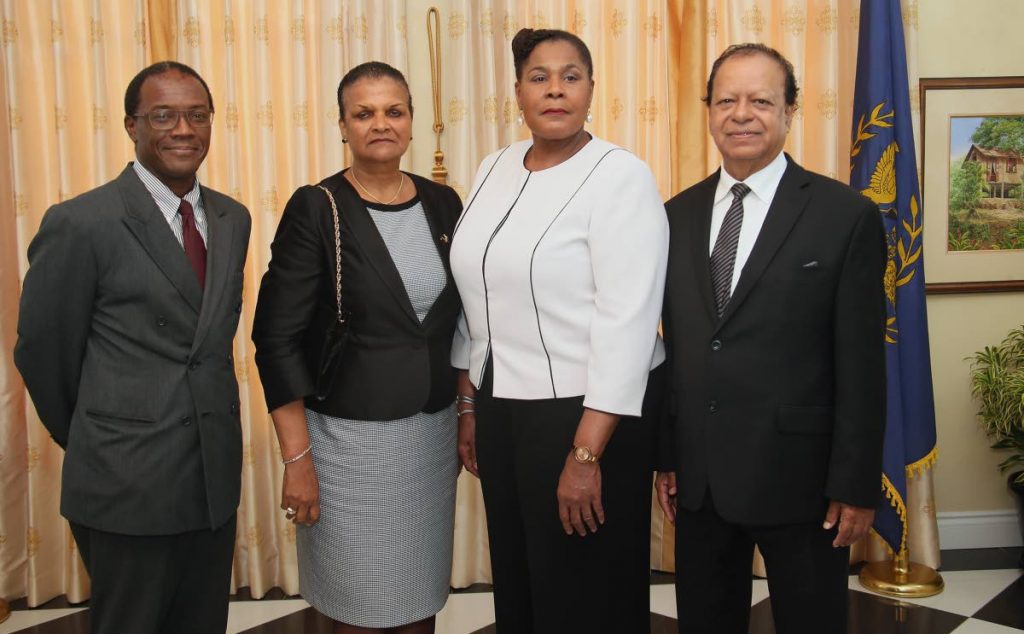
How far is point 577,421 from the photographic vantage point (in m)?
1.91

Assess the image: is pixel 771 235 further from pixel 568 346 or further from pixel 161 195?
pixel 161 195

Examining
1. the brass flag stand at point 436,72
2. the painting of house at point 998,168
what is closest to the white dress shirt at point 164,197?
the brass flag stand at point 436,72

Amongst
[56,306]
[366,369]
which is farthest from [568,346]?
[56,306]

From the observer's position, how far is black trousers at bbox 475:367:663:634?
194cm

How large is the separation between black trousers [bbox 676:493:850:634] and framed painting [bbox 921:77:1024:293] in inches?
88.5

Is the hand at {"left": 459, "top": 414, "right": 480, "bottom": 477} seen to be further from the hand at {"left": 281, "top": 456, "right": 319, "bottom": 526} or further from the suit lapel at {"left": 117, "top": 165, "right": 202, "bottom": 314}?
the suit lapel at {"left": 117, "top": 165, "right": 202, "bottom": 314}

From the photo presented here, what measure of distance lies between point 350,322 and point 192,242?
16.3 inches

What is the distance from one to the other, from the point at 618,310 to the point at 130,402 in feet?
3.55

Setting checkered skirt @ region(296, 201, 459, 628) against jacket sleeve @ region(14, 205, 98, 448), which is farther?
checkered skirt @ region(296, 201, 459, 628)

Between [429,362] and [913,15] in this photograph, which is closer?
[429,362]

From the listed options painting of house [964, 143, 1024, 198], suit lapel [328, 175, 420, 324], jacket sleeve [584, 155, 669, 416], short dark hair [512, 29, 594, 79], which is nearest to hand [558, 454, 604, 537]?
jacket sleeve [584, 155, 669, 416]

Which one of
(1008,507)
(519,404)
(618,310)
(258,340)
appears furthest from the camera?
(1008,507)

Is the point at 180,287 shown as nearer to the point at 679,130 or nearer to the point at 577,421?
the point at 577,421

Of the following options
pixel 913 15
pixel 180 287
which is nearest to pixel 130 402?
pixel 180 287
